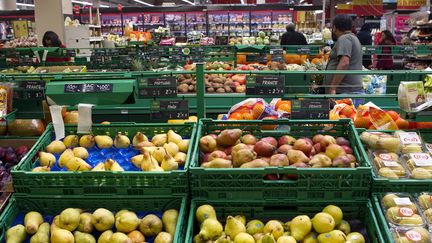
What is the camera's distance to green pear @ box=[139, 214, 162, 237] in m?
1.85

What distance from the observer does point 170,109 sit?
2.50m

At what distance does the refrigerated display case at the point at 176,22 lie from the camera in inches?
640

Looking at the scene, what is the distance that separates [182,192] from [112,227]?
353mm

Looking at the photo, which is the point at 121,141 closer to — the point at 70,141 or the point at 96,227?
the point at 70,141

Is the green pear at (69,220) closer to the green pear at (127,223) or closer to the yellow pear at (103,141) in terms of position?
the green pear at (127,223)

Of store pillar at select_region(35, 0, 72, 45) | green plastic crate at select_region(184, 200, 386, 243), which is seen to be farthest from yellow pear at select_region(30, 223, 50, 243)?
store pillar at select_region(35, 0, 72, 45)

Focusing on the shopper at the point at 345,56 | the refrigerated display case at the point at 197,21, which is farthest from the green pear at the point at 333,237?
the refrigerated display case at the point at 197,21

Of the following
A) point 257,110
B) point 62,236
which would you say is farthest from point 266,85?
point 62,236

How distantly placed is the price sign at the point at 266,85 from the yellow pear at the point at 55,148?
1203 mm

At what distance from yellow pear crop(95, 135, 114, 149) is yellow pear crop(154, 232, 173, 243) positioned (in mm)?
767

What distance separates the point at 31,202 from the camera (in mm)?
2023

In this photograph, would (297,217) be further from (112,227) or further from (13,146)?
(13,146)

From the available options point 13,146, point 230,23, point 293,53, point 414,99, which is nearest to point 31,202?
point 13,146

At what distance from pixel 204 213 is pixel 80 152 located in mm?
803
